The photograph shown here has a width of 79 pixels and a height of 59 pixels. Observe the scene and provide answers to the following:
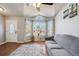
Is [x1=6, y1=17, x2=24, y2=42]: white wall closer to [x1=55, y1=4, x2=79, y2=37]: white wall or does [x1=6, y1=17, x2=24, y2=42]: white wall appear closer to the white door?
the white door

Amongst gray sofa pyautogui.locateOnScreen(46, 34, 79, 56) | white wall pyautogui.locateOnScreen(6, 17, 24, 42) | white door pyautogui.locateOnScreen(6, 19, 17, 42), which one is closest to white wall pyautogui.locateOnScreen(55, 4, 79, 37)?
gray sofa pyautogui.locateOnScreen(46, 34, 79, 56)

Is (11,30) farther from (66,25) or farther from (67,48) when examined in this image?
(66,25)

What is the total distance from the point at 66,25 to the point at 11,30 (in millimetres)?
1265

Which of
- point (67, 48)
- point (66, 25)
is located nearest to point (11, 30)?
point (67, 48)

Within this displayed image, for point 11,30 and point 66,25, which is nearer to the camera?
point 11,30

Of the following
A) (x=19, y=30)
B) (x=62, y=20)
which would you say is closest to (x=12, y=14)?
(x=19, y=30)

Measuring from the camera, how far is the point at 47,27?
78.2 inches

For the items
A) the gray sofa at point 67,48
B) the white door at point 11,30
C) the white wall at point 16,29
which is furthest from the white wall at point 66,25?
the white door at point 11,30

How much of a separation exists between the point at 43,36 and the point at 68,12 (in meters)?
0.79

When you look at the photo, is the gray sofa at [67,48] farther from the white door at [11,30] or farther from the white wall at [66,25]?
the white door at [11,30]

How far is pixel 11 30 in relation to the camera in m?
1.89

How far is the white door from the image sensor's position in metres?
1.82

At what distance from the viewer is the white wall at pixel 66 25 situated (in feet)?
6.42

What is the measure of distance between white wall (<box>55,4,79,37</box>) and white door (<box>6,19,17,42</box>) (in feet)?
2.74
